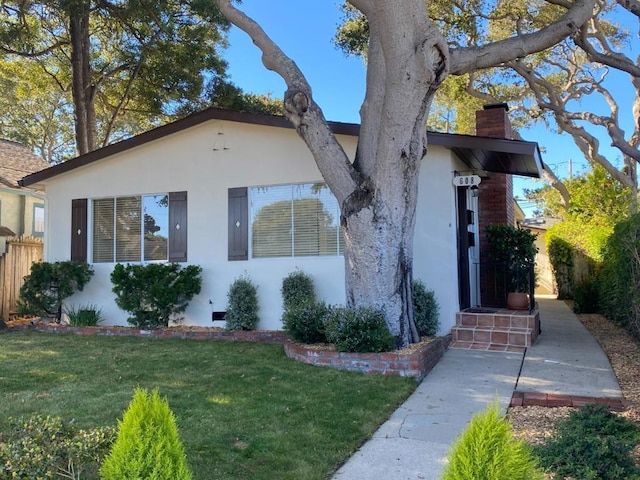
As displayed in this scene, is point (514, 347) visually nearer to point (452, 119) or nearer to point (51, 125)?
point (452, 119)

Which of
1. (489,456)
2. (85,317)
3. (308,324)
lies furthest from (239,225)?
(489,456)

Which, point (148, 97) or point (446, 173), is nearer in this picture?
point (446, 173)

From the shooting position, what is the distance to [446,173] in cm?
858

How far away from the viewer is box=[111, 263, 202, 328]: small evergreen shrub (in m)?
9.23

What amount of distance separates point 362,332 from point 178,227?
5138 millimetres

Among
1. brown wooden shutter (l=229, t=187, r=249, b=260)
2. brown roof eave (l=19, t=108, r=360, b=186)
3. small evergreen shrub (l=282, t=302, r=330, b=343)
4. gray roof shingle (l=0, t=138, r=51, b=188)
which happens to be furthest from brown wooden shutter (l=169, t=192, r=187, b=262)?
gray roof shingle (l=0, t=138, r=51, b=188)

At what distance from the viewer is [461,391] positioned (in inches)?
222

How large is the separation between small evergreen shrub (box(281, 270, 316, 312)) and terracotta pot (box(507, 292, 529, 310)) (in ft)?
11.5

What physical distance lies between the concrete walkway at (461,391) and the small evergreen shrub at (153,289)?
4.76 meters

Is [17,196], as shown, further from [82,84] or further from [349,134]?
[349,134]

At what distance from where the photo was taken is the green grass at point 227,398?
149 inches

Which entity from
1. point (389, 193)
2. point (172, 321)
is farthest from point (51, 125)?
point (389, 193)

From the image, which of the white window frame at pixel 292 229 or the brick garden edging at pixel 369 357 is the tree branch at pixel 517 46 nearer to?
the white window frame at pixel 292 229

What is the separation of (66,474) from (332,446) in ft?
6.42
